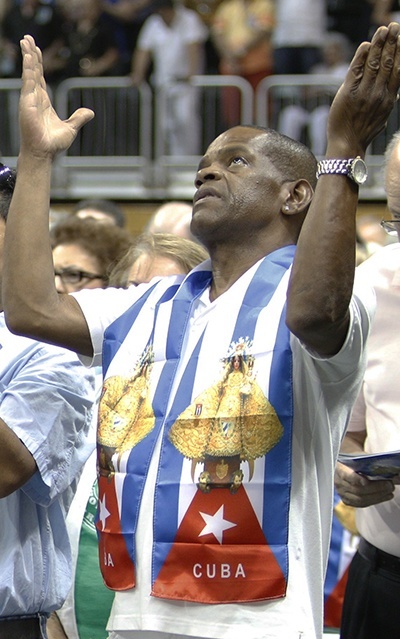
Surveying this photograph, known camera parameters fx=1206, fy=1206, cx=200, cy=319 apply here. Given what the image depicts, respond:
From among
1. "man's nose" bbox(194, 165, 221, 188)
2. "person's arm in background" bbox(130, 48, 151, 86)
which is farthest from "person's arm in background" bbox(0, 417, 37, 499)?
"person's arm in background" bbox(130, 48, 151, 86)

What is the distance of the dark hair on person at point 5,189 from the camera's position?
2.72m

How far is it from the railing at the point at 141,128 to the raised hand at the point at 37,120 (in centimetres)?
709

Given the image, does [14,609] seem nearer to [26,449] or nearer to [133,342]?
[26,449]

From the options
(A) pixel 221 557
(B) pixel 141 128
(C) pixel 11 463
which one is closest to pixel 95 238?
(C) pixel 11 463

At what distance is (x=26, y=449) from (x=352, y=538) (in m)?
2.59

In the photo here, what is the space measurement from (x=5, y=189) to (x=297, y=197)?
0.68 meters

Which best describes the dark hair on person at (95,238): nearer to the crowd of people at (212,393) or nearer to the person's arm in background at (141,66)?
the crowd of people at (212,393)

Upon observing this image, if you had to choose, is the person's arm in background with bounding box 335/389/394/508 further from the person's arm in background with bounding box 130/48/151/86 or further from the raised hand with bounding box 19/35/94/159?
the person's arm in background with bounding box 130/48/151/86

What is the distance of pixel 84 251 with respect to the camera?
4344 mm

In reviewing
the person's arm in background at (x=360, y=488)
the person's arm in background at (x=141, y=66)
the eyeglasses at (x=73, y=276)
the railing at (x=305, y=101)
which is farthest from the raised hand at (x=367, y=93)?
the person's arm in background at (x=141, y=66)

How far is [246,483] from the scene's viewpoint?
2.21m

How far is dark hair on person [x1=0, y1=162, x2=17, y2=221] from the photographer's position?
8.94ft

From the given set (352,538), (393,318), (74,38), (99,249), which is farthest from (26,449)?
(74,38)

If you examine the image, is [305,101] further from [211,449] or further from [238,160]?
[211,449]
